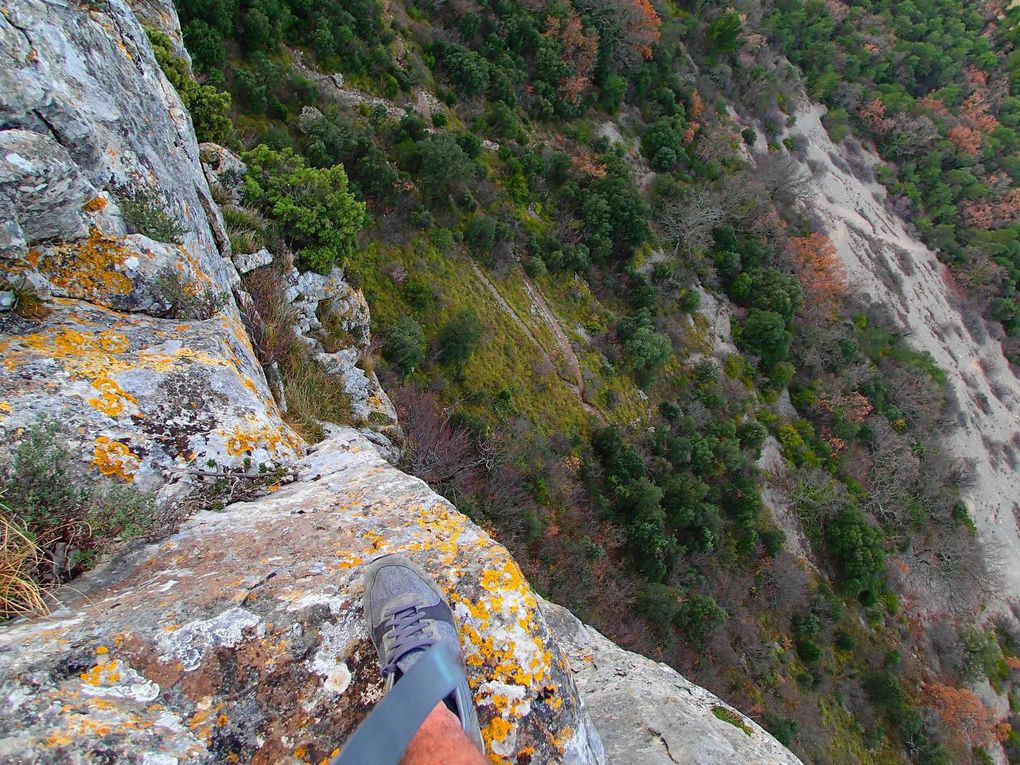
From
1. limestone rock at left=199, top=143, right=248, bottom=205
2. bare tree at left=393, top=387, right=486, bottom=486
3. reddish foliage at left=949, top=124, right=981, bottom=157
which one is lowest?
bare tree at left=393, top=387, right=486, bottom=486

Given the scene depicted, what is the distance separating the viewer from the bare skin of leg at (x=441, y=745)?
2.89 meters

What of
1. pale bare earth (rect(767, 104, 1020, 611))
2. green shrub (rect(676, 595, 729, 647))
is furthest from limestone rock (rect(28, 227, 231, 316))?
pale bare earth (rect(767, 104, 1020, 611))

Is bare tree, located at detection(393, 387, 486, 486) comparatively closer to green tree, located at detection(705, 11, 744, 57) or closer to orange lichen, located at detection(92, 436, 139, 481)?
Answer: orange lichen, located at detection(92, 436, 139, 481)

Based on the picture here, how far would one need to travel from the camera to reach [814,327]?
36406 mm

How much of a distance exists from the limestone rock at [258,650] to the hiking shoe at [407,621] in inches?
6.3

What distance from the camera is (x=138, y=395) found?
4875 mm

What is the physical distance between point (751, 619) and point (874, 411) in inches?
777

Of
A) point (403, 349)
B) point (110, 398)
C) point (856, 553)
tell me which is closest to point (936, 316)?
point (856, 553)

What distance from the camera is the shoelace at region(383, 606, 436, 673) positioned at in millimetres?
3346

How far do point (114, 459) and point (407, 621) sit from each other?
2.96m

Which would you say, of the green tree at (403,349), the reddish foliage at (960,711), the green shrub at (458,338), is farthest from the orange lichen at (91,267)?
the reddish foliage at (960,711)

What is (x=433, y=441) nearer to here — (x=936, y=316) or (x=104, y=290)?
(x=104, y=290)

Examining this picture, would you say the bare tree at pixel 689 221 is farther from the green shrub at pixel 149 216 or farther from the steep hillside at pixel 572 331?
the green shrub at pixel 149 216

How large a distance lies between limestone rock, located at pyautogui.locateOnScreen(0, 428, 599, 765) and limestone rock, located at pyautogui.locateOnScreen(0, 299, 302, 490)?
0.68 metres
